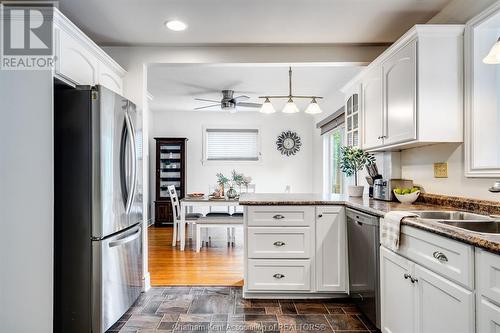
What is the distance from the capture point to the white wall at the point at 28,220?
1.82 meters

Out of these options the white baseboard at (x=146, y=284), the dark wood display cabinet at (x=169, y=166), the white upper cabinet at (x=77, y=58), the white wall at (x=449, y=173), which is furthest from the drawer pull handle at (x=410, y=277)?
the dark wood display cabinet at (x=169, y=166)

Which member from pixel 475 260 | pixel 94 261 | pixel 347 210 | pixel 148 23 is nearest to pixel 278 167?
pixel 347 210

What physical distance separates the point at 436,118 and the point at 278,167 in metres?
4.79

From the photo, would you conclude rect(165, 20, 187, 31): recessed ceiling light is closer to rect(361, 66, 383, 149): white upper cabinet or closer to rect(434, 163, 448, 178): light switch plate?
rect(361, 66, 383, 149): white upper cabinet

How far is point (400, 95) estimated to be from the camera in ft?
7.58

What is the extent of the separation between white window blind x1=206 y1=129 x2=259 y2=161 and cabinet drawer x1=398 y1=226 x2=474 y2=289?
5172 millimetres

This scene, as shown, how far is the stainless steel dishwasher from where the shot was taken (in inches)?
82.7

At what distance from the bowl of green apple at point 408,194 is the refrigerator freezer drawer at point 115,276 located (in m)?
2.22

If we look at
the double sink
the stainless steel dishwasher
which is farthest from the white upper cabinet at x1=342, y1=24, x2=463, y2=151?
the stainless steel dishwasher

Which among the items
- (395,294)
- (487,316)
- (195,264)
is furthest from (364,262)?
(195,264)

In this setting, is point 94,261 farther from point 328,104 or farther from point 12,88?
point 328,104

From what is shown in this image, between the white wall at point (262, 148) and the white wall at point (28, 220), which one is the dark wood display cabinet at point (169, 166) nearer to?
the white wall at point (262, 148)

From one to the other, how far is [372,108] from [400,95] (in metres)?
0.48

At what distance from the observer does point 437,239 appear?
4.82 feet
